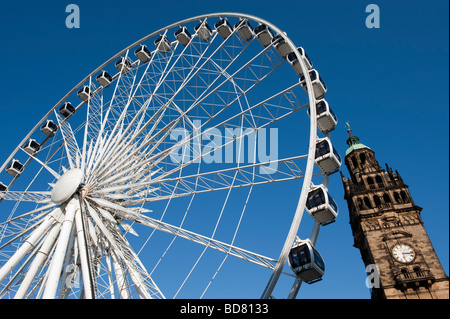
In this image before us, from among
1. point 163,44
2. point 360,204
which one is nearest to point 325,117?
point 163,44

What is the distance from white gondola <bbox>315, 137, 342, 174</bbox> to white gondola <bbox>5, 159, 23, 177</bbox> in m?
19.8

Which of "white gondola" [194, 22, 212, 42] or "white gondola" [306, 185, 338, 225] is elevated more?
"white gondola" [194, 22, 212, 42]

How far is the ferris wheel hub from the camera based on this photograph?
60.4ft

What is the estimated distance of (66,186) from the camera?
18.8 m

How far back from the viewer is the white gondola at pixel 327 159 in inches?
705

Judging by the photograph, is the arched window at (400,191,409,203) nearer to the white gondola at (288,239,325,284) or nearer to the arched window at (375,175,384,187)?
the arched window at (375,175,384,187)

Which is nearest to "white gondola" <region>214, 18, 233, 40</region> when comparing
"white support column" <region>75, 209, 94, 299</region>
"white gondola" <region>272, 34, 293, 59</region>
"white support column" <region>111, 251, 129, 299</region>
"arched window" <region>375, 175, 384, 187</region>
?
"white gondola" <region>272, 34, 293, 59</region>

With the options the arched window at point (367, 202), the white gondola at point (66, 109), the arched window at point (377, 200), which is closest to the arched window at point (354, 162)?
the arched window at point (377, 200)

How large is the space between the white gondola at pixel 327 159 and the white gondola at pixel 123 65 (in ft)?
55.3

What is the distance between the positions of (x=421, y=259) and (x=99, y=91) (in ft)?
123

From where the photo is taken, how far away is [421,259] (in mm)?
44469

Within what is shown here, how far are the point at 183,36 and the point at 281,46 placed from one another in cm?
789
